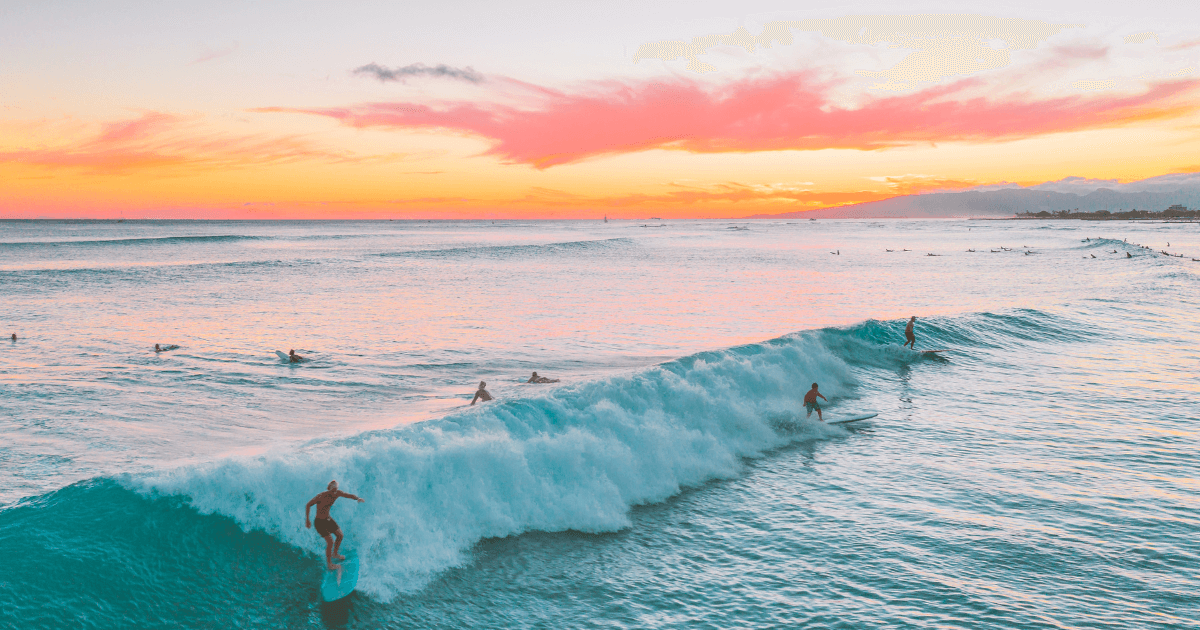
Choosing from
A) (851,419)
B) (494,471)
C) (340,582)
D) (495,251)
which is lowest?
(340,582)

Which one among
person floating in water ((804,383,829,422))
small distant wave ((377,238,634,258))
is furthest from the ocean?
small distant wave ((377,238,634,258))

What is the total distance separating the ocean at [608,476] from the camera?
10203 millimetres

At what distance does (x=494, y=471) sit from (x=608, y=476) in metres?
2.65

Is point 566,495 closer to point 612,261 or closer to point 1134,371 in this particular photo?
point 1134,371

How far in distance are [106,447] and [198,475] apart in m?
5.91

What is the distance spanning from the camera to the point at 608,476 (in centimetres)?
1490

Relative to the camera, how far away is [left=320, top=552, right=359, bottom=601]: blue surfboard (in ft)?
33.5

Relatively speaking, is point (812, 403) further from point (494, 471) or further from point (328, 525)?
point (328, 525)

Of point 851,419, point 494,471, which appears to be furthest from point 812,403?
point 494,471

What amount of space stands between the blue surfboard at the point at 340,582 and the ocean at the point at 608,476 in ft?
0.59

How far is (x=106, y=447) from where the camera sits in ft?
51.9

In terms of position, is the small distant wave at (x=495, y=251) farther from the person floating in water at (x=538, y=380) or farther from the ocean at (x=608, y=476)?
the person floating in water at (x=538, y=380)

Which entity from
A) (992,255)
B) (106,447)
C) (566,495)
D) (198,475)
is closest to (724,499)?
(566,495)

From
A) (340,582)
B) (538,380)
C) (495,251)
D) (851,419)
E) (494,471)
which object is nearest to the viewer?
(340,582)
